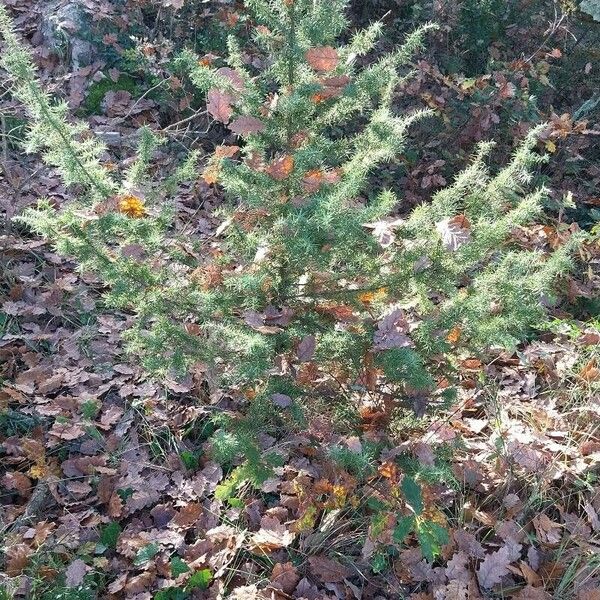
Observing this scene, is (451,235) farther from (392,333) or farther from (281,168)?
(281,168)

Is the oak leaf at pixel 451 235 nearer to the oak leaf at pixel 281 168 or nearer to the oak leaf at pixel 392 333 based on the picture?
the oak leaf at pixel 392 333

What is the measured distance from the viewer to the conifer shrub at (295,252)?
2.19m

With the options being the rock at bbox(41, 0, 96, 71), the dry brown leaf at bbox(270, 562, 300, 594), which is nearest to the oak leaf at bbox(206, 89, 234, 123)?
the dry brown leaf at bbox(270, 562, 300, 594)

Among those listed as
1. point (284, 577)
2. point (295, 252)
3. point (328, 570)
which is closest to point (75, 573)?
point (284, 577)

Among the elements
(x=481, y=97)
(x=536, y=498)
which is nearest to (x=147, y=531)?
(x=536, y=498)

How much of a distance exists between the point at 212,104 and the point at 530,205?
1.32 metres

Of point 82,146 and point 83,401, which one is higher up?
point 82,146

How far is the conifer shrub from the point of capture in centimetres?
219

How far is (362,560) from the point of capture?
8.70 ft

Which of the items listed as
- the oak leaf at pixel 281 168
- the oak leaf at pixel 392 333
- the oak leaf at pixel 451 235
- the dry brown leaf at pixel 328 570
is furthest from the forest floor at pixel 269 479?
the oak leaf at pixel 281 168

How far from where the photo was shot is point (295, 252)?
214 cm

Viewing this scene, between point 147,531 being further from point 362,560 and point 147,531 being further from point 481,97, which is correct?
point 481,97

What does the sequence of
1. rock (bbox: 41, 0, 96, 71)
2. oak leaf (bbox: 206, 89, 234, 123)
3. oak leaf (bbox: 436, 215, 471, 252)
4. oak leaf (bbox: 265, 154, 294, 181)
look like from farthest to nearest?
1. rock (bbox: 41, 0, 96, 71)
2. oak leaf (bbox: 206, 89, 234, 123)
3. oak leaf (bbox: 265, 154, 294, 181)
4. oak leaf (bbox: 436, 215, 471, 252)

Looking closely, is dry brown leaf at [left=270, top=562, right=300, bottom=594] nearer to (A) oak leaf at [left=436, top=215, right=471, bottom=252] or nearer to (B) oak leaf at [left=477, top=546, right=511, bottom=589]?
(B) oak leaf at [left=477, top=546, right=511, bottom=589]
